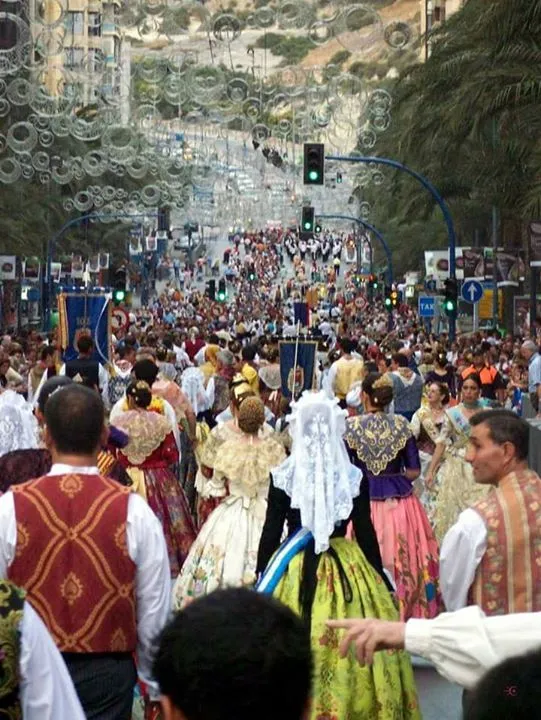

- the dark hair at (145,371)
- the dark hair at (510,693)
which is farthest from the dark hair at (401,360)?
the dark hair at (510,693)

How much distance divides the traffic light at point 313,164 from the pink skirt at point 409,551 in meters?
21.4

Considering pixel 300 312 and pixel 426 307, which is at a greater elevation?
pixel 426 307

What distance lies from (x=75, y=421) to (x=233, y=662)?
3.29 m

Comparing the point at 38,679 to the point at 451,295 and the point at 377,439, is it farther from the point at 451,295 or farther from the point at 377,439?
the point at 451,295

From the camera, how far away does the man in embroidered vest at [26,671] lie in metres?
4.81

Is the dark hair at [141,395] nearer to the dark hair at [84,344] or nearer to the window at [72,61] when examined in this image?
the dark hair at [84,344]

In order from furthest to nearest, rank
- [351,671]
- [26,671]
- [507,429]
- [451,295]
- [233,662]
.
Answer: [451,295] → [351,671] → [507,429] → [26,671] → [233,662]

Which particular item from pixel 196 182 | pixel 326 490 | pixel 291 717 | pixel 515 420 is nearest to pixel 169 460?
pixel 326 490

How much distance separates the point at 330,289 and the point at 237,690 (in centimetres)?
12138

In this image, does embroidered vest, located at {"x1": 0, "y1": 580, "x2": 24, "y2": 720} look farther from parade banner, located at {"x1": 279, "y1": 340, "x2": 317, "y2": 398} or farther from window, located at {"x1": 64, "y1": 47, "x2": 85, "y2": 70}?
window, located at {"x1": 64, "y1": 47, "x2": 85, "y2": 70}

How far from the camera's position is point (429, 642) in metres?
4.83

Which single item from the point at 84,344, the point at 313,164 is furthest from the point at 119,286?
the point at 84,344

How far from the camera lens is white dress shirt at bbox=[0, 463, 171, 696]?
20.9ft

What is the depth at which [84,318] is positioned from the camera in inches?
959
